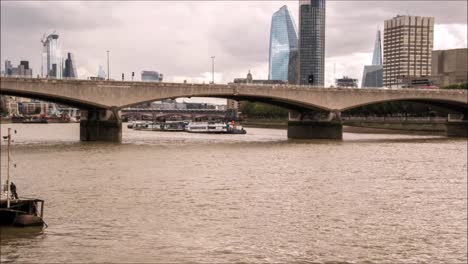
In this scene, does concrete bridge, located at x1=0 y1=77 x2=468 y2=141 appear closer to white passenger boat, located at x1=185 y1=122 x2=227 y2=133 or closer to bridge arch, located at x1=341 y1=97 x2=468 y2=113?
bridge arch, located at x1=341 y1=97 x2=468 y2=113

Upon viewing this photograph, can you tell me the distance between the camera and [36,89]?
6519cm

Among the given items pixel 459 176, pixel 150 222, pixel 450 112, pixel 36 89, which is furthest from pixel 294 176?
pixel 450 112

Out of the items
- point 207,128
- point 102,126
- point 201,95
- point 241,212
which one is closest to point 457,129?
point 201,95

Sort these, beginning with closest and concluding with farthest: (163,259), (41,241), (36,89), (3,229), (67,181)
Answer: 1. (163,259)
2. (41,241)
3. (3,229)
4. (67,181)
5. (36,89)

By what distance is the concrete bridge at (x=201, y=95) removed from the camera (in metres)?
67.2

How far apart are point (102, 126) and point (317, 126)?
2938 centimetres

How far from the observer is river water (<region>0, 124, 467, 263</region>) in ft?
61.2

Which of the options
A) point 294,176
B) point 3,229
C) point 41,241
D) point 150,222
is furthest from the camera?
point 294,176

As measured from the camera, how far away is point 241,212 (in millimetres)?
24500

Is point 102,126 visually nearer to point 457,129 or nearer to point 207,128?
point 207,128

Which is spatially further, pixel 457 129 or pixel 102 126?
pixel 457 129

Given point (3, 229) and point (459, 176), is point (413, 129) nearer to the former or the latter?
point (459, 176)

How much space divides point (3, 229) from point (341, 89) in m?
68.7

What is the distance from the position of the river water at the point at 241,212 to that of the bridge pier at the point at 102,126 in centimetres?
2570
